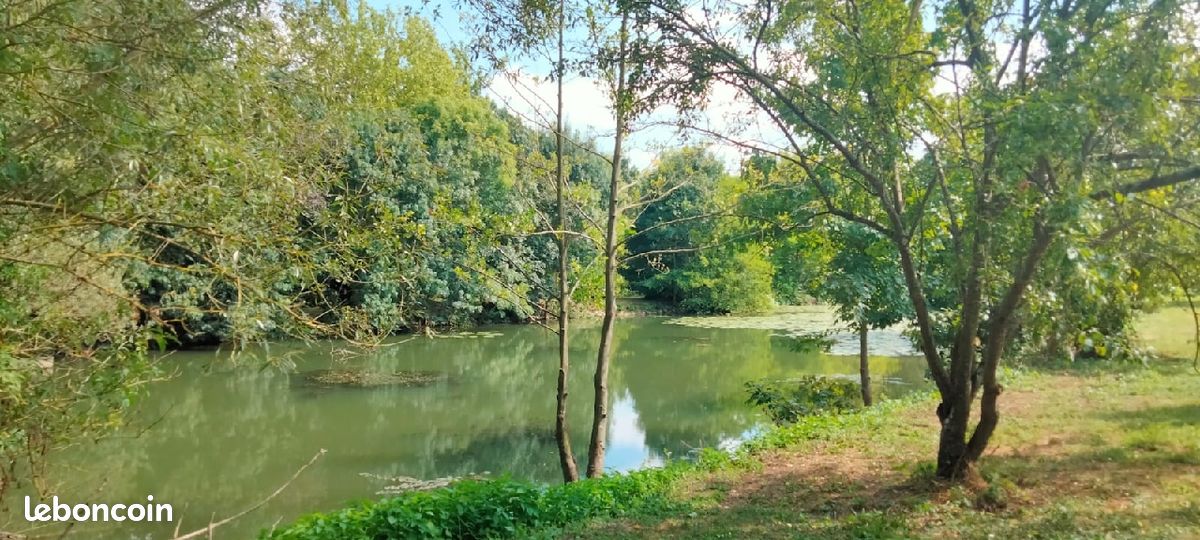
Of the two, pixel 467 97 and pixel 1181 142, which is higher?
pixel 467 97

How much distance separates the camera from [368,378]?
15492mm

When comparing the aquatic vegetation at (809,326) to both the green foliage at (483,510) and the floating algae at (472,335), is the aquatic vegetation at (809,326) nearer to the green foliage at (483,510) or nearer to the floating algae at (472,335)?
the floating algae at (472,335)

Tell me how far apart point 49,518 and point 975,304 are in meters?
7.01

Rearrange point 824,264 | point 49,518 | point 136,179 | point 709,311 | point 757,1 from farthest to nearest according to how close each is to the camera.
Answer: point 709,311
point 824,264
point 49,518
point 757,1
point 136,179

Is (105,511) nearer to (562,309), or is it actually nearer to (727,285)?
(562,309)

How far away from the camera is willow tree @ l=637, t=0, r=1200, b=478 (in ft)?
12.4

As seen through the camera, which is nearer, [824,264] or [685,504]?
[685,504]

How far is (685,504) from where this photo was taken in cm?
554

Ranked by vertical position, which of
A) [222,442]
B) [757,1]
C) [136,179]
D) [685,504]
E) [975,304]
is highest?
[757,1]

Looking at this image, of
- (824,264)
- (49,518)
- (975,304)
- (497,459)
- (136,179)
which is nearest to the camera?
(136,179)

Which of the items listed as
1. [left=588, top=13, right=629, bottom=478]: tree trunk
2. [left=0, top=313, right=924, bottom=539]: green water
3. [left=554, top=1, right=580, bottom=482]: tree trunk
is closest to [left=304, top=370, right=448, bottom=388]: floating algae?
[left=0, top=313, right=924, bottom=539]: green water

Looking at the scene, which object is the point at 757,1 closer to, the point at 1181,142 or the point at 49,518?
the point at 1181,142

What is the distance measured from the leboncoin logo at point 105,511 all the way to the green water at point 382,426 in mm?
151

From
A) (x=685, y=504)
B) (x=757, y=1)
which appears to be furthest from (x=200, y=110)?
(x=685, y=504)
